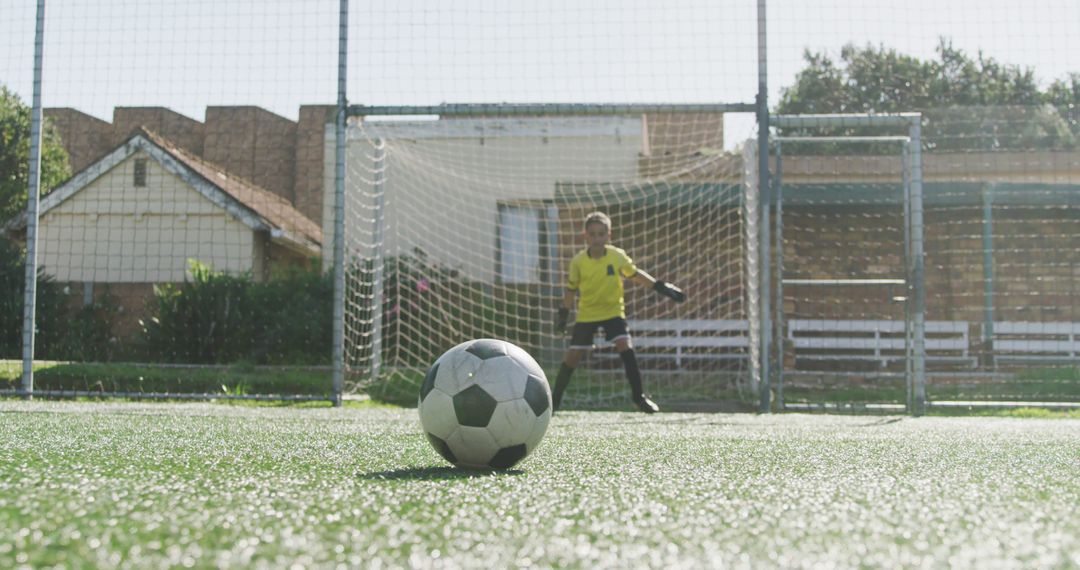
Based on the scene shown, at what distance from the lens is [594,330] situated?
305 inches

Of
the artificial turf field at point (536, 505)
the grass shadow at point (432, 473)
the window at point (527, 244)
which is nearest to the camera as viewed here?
the artificial turf field at point (536, 505)

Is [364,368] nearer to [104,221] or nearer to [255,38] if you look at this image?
[255,38]

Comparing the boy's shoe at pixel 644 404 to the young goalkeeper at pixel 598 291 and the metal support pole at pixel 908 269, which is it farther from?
the metal support pole at pixel 908 269

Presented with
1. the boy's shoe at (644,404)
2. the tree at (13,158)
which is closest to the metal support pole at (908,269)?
the boy's shoe at (644,404)

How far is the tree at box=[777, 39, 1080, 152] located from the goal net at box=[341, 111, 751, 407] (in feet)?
7.27

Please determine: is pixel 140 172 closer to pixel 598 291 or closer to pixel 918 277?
pixel 598 291

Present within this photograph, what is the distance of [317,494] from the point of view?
2.29 metres

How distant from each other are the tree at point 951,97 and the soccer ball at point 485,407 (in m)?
8.13

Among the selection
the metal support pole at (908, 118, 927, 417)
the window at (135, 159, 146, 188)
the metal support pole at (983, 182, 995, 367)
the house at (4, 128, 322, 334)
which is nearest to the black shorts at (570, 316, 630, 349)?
the metal support pole at (908, 118, 927, 417)

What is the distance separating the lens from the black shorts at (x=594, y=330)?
24.9ft

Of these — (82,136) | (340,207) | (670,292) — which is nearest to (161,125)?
(82,136)

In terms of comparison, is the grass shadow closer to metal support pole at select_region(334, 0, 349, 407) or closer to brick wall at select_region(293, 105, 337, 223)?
metal support pole at select_region(334, 0, 349, 407)

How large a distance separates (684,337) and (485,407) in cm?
1007

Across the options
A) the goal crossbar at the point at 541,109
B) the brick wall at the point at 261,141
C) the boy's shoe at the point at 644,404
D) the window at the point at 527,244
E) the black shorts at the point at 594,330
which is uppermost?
the brick wall at the point at 261,141
